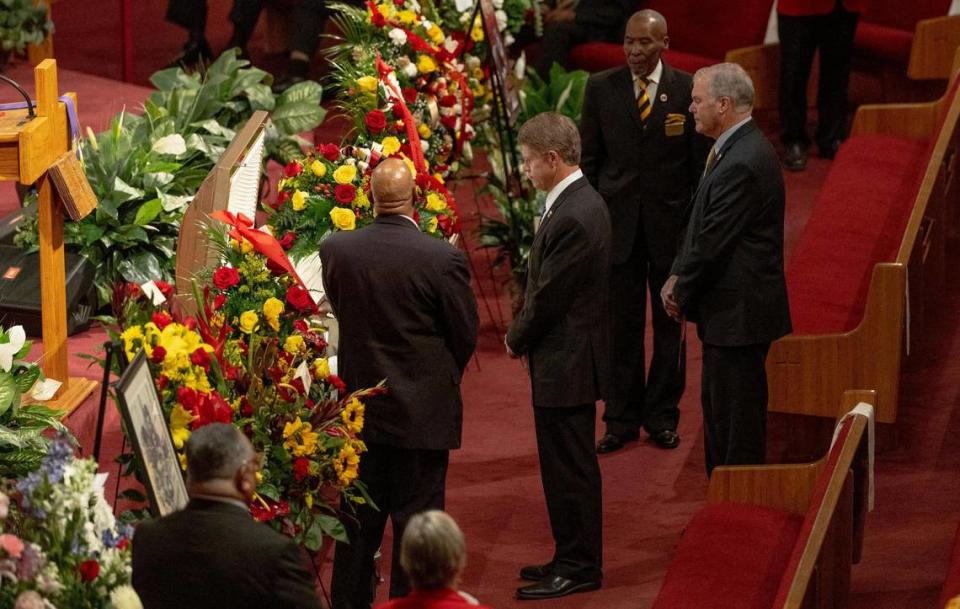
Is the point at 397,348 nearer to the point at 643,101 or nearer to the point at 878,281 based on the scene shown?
the point at 643,101

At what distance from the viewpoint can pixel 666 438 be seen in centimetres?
522

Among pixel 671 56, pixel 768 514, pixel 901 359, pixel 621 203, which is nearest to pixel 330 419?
pixel 768 514

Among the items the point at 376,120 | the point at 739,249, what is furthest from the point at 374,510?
the point at 376,120

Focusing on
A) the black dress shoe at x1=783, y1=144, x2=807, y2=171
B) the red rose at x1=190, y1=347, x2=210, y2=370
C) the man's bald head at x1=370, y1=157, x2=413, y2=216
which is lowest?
the black dress shoe at x1=783, y1=144, x2=807, y2=171

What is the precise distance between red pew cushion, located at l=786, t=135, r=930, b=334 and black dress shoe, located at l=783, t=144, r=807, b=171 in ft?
2.49

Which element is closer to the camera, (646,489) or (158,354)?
(158,354)

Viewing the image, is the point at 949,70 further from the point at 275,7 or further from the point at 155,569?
the point at 155,569

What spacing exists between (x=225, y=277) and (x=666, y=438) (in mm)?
1892

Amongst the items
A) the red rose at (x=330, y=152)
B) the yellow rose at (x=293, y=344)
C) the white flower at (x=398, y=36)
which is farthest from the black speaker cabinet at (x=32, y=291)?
the yellow rose at (x=293, y=344)

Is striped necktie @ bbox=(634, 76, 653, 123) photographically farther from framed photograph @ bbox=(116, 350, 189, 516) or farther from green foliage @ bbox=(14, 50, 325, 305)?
framed photograph @ bbox=(116, 350, 189, 516)

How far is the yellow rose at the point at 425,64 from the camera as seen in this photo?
5.55 m

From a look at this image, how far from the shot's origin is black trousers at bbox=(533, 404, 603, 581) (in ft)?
14.0

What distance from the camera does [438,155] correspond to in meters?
5.61

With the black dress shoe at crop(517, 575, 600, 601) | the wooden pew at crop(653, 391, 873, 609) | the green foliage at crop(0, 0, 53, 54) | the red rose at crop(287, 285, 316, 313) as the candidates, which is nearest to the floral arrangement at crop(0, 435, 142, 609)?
the red rose at crop(287, 285, 316, 313)
